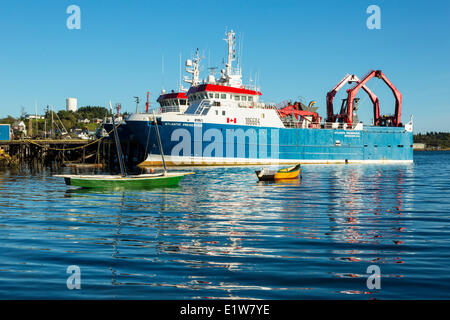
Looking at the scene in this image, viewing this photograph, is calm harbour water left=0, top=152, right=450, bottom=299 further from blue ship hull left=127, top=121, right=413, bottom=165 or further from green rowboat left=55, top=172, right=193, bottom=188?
blue ship hull left=127, top=121, right=413, bottom=165

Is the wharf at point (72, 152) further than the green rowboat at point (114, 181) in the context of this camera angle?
Yes

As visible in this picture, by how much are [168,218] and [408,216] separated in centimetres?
924

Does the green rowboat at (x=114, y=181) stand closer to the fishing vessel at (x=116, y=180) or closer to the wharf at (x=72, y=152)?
the fishing vessel at (x=116, y=180)

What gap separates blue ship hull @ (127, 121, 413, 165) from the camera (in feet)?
148

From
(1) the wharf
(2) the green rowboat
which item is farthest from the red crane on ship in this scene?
(2) the green rowboat

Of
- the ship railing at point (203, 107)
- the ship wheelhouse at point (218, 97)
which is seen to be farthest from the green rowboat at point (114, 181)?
the ship wheelhouse at point (218, 97)

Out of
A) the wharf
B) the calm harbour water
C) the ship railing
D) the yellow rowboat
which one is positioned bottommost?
the calm harbour water

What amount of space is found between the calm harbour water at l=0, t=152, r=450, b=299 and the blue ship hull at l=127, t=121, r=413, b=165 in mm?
24533

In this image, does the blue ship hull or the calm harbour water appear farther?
the blue ship hull

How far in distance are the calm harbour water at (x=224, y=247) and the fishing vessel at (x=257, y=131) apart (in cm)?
2513

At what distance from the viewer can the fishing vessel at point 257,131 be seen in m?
45.4

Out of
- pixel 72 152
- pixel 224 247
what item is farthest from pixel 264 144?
pixel 224 247

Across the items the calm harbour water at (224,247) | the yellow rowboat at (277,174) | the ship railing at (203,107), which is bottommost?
the calm harbour water at (224,247)
